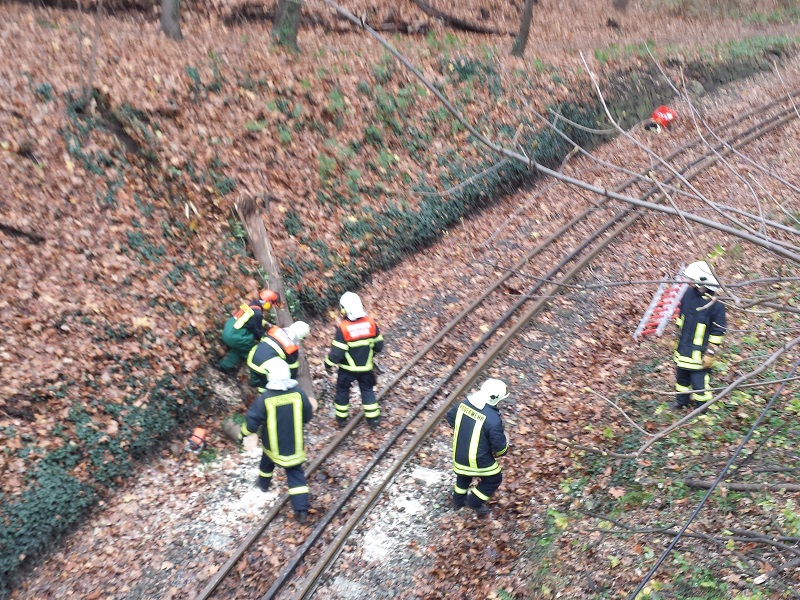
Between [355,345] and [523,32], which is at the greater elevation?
[523,32]

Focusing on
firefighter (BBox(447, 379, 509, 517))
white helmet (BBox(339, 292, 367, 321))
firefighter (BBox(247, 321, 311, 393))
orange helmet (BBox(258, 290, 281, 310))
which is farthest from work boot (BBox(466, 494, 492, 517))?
orange helmet (BBox(258, 290, 281, 310))

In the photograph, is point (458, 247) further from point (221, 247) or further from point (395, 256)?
point (221, 247)

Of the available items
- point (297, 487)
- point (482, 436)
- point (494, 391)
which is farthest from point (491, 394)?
point (297, 487)

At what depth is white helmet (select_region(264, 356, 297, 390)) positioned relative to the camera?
25.8 feet

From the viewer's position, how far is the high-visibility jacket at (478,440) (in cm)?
759

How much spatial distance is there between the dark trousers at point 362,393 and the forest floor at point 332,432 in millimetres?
430

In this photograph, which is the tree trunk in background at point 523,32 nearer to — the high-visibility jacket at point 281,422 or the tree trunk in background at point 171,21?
the tree trunk in background at point 171,21

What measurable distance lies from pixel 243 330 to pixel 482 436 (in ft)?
→ 14.1

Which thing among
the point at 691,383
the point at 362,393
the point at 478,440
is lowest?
the point at 362,393

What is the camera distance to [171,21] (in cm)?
1587

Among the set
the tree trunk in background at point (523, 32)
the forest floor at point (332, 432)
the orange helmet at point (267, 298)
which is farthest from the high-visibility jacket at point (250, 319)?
the tree trunk in background at point (523, 32)

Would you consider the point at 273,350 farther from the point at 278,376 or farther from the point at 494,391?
the point at 494,391

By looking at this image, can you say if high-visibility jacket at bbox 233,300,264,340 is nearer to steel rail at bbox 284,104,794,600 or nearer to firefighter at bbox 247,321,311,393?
firefighter at bbox 247,321,311,393

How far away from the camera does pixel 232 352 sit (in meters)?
10.2
